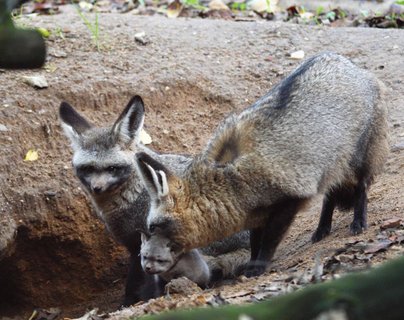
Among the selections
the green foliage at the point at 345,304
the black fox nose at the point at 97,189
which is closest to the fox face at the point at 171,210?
the black fox nose at the point at 97,189

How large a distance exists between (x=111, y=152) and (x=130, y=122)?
0.39 metres

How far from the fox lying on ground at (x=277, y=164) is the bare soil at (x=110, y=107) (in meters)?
1.07

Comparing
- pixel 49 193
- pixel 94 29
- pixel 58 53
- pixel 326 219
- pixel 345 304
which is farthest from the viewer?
pixel 94 29

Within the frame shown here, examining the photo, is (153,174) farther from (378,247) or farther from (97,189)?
(378,247)

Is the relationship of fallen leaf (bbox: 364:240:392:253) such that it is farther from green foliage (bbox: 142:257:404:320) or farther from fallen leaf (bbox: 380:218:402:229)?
green foliage (bbox: 142:257:404:320)

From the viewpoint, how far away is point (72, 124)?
8.86m

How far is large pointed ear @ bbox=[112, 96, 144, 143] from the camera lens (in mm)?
8531

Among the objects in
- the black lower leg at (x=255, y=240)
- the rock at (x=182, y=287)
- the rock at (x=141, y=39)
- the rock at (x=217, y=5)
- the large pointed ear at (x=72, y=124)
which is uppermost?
the rock at (x=217, y=5)

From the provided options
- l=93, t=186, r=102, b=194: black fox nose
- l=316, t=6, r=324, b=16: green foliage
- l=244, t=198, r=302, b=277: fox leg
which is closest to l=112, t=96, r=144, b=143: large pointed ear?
l=93, t=186, r=102, b=194: black fox nose

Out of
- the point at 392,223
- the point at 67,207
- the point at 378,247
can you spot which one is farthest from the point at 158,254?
the point at 67,207

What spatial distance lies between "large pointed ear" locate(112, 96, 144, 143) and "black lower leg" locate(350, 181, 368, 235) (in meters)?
2.42

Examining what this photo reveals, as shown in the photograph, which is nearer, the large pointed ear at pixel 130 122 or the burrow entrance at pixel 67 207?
the large pointed ear at pixel 130 122

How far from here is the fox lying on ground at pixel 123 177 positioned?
8484 millimetres

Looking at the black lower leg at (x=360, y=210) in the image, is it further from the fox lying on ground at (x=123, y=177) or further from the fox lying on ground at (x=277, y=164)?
the fox lying on ground at (x=123, y=177)
